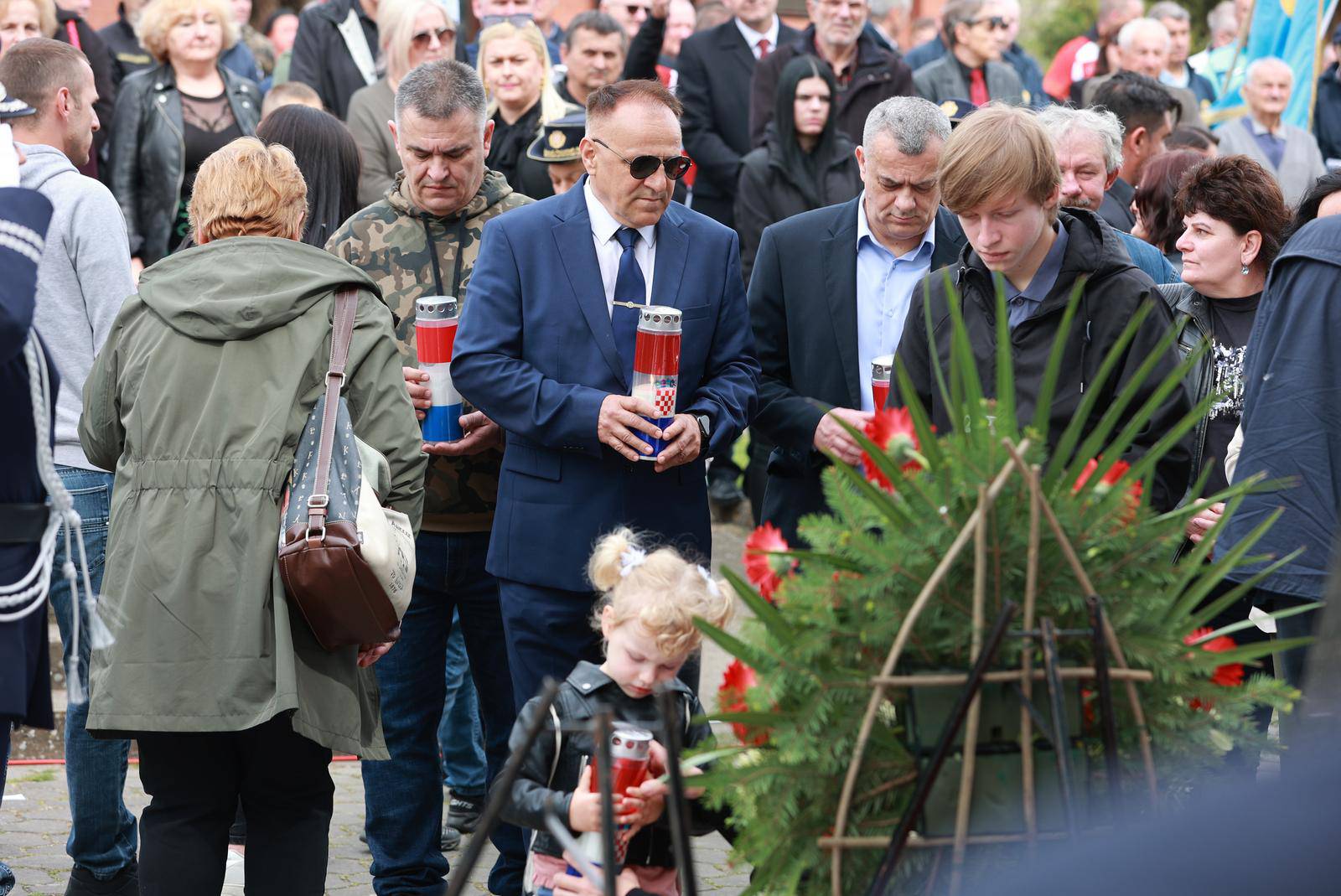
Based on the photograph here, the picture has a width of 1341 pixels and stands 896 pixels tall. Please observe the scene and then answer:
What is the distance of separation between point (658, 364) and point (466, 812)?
2.15 metres

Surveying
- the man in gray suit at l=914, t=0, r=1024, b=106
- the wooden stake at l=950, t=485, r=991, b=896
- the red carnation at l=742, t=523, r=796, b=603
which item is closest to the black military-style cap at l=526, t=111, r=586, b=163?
the red carnation at l=742, t=523, r=796, b=603

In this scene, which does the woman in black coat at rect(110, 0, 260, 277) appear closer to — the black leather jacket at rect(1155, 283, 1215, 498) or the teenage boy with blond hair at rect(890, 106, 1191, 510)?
the black leather jacket at rect(1155, 283, 1215, 498)

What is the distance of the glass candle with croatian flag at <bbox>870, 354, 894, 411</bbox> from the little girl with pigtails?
0.84m

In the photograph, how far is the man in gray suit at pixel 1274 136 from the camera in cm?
959

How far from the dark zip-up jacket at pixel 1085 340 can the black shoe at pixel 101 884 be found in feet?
8.40

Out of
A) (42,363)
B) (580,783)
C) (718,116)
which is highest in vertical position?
(718,116)

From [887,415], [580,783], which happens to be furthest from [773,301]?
[887,415]

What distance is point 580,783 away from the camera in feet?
11.3

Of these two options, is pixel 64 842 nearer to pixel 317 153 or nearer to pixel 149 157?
pixel 317 153

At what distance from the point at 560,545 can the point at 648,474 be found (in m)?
0.30

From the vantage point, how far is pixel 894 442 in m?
2.62

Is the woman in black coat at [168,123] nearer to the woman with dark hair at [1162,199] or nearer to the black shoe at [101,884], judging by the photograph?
the black shoe at [101,884]

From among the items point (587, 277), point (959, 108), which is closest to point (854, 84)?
point (959, 108)

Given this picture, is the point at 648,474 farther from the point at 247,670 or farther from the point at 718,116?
the point at 718,116
